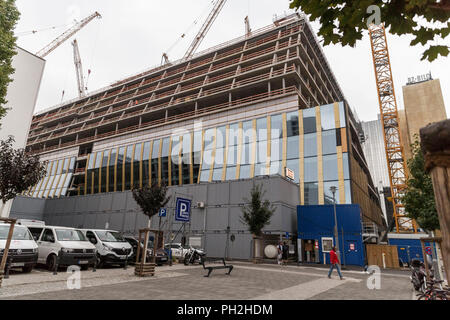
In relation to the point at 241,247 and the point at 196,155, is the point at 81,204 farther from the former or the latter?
the point at 241,247

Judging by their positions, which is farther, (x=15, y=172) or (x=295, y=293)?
(x=15, y=172)

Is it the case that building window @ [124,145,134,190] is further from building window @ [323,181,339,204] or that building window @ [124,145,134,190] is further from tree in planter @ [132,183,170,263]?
building window @ [323,181,339,204]

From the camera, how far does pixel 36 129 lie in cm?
7356

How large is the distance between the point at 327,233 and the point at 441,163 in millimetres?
25630

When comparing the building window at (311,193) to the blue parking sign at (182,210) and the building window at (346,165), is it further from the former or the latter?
the blue parking sign at (182,210)

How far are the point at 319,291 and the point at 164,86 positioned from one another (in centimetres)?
4771

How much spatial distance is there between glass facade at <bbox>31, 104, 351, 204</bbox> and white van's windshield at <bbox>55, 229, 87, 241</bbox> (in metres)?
10.8

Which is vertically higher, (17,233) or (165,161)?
(165,161)

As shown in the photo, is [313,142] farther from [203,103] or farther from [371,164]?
[371,164]

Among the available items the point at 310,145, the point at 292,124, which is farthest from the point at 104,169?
the point at 310,145

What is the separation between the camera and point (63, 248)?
466 inches

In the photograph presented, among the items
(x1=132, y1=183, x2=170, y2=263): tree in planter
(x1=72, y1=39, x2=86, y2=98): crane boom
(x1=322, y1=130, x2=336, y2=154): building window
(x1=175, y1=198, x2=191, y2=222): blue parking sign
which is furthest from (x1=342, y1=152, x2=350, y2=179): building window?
(x1=72, y1=39, x2=86, y2=98): crane boom

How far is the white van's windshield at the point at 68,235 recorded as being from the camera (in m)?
12.6

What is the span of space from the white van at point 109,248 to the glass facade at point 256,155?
930 cm
